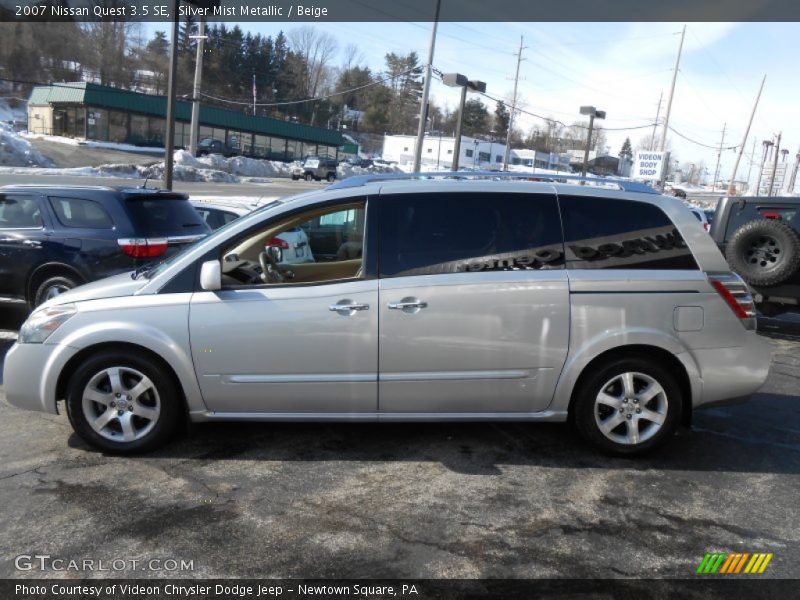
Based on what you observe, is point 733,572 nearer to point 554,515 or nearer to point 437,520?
point 554,515

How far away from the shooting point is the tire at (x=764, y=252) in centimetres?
821

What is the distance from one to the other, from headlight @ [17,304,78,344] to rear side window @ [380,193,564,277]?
6.87 feet

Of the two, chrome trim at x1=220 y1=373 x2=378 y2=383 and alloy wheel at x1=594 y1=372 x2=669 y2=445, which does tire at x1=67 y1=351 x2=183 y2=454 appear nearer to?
chrome trim at x1=220 y1=373 x2=378 y2=383

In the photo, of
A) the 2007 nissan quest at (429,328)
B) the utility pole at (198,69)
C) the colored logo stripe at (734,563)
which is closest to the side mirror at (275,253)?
the 2007 nissan quest at (429,328)

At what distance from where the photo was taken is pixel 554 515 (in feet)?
11.6

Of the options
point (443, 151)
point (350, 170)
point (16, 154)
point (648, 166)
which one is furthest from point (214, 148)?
point (443, 151)

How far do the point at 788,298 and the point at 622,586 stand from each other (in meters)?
7.05

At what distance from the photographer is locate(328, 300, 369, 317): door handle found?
3.99m

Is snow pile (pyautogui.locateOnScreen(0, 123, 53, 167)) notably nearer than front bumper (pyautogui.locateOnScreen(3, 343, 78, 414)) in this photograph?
No

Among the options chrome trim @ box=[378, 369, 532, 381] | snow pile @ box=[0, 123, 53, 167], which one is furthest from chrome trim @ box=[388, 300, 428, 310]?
snow pile @ box=[0, 123, 53, 167]

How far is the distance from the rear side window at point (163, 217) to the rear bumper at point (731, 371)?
218 inches

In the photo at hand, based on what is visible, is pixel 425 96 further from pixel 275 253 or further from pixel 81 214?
pixel 275 253

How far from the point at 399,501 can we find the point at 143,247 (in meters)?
4.57

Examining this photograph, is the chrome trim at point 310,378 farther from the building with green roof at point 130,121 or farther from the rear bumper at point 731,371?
the building with green roof at point 130,121
